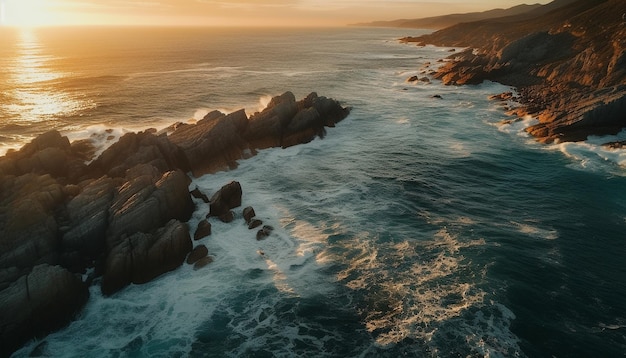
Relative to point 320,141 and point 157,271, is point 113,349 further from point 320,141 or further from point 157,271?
point 320,141

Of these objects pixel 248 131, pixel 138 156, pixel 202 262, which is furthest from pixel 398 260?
pixel 248 131

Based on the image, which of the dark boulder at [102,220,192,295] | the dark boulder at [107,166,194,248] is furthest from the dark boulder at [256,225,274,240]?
the dark boulder at [107,166,194,248]

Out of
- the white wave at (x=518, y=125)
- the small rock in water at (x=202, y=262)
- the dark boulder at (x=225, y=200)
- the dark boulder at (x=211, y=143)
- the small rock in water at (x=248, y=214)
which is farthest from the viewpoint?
the white wave at (x=518, y=125)

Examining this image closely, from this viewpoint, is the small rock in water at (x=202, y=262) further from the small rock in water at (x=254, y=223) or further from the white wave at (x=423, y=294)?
the white wave at (x=423, y=294)

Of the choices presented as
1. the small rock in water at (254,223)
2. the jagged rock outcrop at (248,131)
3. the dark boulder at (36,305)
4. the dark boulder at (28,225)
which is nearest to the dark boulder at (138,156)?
the jagged rock outcrop at (248,131)

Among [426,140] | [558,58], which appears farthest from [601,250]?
[558,58]

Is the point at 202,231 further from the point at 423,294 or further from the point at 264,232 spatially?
the point at 423,294

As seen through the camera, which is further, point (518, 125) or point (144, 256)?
point (518, 125)
